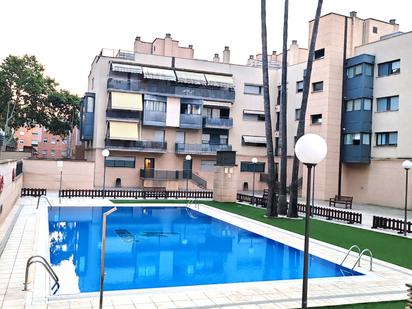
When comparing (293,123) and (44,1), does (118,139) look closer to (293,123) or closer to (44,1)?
(293,123)

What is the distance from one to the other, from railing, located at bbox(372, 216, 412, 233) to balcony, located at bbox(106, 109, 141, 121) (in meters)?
25.7

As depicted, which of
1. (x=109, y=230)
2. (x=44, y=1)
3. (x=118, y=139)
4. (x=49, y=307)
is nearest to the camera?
(x=49, y=307)

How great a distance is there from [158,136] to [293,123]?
45.7 ft

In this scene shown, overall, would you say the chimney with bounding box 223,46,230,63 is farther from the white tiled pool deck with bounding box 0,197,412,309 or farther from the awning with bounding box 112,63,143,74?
the white tiled pool deck with bounding box 0,197,412,309

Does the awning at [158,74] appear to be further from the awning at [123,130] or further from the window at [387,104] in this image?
the window at [387,104]

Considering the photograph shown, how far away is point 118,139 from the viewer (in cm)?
3812

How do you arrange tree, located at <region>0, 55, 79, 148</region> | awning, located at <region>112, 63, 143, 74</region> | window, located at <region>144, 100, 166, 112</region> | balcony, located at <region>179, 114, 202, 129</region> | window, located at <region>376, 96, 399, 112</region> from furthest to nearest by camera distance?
1. tree, located at <region>0, 55, 79, 148</region>
2. balcony, located at <region>179, 114, 202, 129</region>
3. window, located at <region>144, 100, 166, 112</region>
4. awning, located at <region>112, 63, 143, 74</region>
5. window, located at <region>376, 96, 399, 112</region>

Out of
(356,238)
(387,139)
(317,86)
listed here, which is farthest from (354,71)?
(356,238)

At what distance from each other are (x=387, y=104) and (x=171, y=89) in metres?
20.1

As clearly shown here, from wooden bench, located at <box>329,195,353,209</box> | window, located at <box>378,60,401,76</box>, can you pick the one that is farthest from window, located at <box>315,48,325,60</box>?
wooden bench, located at <box>329,195,353,209</box>

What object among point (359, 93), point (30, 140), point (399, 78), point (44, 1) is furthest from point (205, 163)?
point (30, 140)

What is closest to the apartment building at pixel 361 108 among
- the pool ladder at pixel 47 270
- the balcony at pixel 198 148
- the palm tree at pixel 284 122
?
the balcony at pixel 198 148

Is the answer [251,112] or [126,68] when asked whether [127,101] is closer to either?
[126,68]

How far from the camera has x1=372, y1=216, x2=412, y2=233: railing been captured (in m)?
19.1
